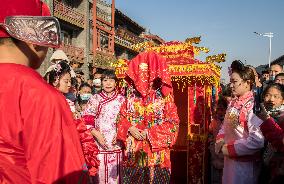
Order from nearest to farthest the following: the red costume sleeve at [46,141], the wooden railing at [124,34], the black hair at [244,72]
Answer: the red costume sleeve at [46,141] < the black hair at [244,72] < the wooden railing at [124,34]

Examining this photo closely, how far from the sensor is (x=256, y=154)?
10.4 ft

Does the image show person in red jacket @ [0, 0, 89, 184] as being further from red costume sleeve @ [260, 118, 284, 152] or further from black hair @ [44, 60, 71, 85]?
black hair @ [44, 60, 71, 85]

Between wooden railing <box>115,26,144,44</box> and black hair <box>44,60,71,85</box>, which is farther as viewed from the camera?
wooden railing <box>115,26,144,44</box>

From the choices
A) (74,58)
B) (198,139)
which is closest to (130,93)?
(198,139)

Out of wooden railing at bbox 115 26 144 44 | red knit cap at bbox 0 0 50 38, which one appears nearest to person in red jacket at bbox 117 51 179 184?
red knit cap at bbox 0 0 50 38

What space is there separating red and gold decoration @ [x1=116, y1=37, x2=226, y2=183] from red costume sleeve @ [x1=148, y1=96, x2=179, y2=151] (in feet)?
6.51

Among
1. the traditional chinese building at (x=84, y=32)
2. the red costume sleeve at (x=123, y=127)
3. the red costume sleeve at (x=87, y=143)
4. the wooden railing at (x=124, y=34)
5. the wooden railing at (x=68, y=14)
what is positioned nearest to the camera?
the red costume sleeve at (x=87, y=143)

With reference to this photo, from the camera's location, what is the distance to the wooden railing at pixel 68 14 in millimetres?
20761

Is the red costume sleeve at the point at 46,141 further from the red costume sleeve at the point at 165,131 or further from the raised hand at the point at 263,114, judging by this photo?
the red costume sleeve at the point at 165,131

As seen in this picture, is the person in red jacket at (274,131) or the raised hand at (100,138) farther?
the raised hand at (100,138)

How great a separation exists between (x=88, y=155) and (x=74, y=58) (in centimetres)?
1857

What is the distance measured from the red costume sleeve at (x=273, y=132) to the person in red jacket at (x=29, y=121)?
2.16 metres

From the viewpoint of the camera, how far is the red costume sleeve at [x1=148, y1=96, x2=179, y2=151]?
11.6ft

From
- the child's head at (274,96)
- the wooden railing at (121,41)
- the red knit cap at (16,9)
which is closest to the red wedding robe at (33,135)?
the red knit cap at (16,9)
